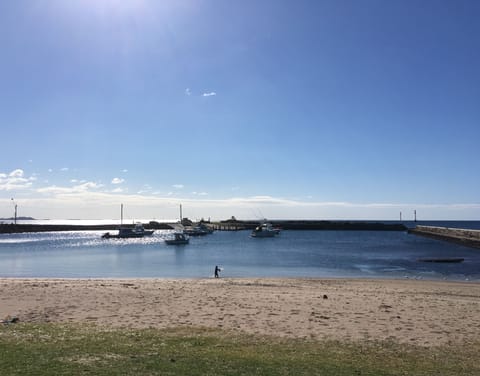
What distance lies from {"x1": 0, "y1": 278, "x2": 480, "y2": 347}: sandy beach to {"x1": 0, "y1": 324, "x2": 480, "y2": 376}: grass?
1334 mm

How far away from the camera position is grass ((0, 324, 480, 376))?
27.6ft

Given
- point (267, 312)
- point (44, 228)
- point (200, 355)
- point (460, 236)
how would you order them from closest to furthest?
point (200, 355)
point (267, 312)
point (460, 236)
point (44, 228)

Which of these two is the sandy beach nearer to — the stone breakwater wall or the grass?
the grass

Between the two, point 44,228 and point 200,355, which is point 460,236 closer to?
point 200,355

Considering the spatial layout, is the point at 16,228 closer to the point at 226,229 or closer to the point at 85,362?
the point at 226,229

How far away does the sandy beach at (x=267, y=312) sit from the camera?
44.2ft

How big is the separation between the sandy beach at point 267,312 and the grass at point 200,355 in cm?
133

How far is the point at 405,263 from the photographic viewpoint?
49.6 metres

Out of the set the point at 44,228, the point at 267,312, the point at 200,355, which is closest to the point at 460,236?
the point at 267,312

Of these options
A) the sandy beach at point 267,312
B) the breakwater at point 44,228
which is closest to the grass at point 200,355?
the sandy beach at point 267,312

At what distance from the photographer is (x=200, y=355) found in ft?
31.8

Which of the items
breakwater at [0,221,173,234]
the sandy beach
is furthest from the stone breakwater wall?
breakwater at [0,221,173,234]

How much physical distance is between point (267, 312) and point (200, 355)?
706cm

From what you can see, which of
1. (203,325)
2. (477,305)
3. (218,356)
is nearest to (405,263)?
(477,305)
